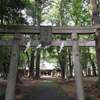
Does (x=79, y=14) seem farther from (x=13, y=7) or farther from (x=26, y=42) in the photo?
(x=26, y=42)

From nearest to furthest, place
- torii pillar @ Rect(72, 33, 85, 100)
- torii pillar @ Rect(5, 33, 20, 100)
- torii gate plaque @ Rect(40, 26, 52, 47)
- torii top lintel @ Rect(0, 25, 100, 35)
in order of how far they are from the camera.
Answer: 1. torii pillar @ Rect(5, 33, 20, 100)
2. torii pillar @ Rect(72, 33, 85, 100)
3. torii gate plaque @ Rect(40, 26, 52, 47)
4. torii top lintel @ Rect(0, 25, 100, 35)

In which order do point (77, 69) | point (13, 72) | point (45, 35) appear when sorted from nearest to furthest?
point (13, 72) < point (77, 69) < point (45, 35)

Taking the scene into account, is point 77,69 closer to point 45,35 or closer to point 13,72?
point 45,35

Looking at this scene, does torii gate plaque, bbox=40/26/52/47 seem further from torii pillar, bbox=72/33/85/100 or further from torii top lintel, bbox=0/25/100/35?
torii pillar, bbox=72/33/85/100

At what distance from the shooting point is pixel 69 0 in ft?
83.8

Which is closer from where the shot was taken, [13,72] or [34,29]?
[13,72]

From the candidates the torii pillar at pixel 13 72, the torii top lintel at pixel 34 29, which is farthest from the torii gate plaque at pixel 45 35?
the torii pillar at pixel 13 72

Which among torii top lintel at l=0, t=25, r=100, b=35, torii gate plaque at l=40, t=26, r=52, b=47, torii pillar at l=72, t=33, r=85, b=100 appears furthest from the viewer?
torii top lintel at l=0, t=25, r=100, b=35

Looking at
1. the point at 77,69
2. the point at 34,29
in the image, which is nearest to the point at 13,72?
the point at 34,29

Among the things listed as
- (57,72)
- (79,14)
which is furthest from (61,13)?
(57,72)

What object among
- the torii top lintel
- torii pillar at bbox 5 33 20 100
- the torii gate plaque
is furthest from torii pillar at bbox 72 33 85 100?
torii pillar at bbox 5 33 20 100

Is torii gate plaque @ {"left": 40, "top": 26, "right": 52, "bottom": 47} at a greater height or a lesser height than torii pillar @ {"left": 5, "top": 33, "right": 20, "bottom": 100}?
greater

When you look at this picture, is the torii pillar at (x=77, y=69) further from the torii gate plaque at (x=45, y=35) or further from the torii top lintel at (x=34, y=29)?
the torii gate plaque at (x=45, y=35)

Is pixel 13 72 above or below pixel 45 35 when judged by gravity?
below
